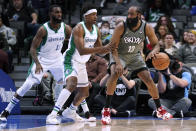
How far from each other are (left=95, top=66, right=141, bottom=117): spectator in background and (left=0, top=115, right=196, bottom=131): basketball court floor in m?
0.36

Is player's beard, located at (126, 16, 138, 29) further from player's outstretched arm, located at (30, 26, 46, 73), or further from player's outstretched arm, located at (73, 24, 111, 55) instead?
→ player's outstretched arm, located at (30, 26, 46, 73)

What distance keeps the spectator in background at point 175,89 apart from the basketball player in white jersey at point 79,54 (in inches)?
62.4

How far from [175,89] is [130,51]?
1.63 metres

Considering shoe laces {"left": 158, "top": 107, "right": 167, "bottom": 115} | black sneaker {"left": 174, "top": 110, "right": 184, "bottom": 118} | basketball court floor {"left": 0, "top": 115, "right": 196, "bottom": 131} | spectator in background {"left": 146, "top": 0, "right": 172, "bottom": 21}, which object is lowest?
black sneaker {"left": 174, "top": 110, "right": 184, "bottom": 118}

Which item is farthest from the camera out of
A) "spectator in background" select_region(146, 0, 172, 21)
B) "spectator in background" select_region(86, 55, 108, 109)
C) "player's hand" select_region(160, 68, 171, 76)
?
"spectator in background" select_region(146, 0, 172, 21)

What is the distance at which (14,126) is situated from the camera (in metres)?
7.61

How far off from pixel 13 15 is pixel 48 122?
5.47 meters

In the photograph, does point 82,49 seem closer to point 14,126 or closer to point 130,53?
point 130,53

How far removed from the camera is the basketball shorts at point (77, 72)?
7.91m

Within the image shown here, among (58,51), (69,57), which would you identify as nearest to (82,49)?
(69,57)

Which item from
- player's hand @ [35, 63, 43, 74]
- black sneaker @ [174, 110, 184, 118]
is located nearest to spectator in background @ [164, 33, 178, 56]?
black sneaker @ [174, 110, 184, 118]

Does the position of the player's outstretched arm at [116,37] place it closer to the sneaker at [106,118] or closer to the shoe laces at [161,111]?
the sneaker at [106,118]

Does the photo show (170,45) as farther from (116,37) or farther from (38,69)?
(38,69)

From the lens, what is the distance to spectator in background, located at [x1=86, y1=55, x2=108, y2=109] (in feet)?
31.6
